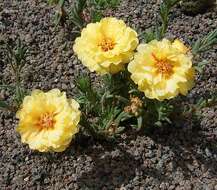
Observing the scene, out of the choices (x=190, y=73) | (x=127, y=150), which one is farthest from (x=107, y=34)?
(x=127, y=150)

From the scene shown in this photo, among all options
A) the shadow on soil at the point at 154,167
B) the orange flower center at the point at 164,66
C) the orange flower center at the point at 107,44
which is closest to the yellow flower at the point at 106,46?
the orange flower center at the point at 107,44

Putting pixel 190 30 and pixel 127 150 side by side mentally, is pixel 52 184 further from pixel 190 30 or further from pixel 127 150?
pixel 190 30

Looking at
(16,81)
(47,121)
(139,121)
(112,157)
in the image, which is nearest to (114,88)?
(139,121)

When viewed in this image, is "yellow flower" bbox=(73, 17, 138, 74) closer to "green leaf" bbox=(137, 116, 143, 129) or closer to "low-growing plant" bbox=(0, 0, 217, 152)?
"low-growing plant" bbox=(0, 0, 217, 152)

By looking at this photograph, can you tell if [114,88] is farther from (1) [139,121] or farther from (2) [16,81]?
(2) [16,81]

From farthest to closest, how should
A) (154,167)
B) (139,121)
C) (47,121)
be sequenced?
(154,167) < (139,121) < (47,121)

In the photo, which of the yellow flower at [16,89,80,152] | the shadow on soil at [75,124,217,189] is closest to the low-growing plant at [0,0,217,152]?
the yellow flower at [16,89,80,152]

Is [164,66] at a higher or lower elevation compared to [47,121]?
higher
